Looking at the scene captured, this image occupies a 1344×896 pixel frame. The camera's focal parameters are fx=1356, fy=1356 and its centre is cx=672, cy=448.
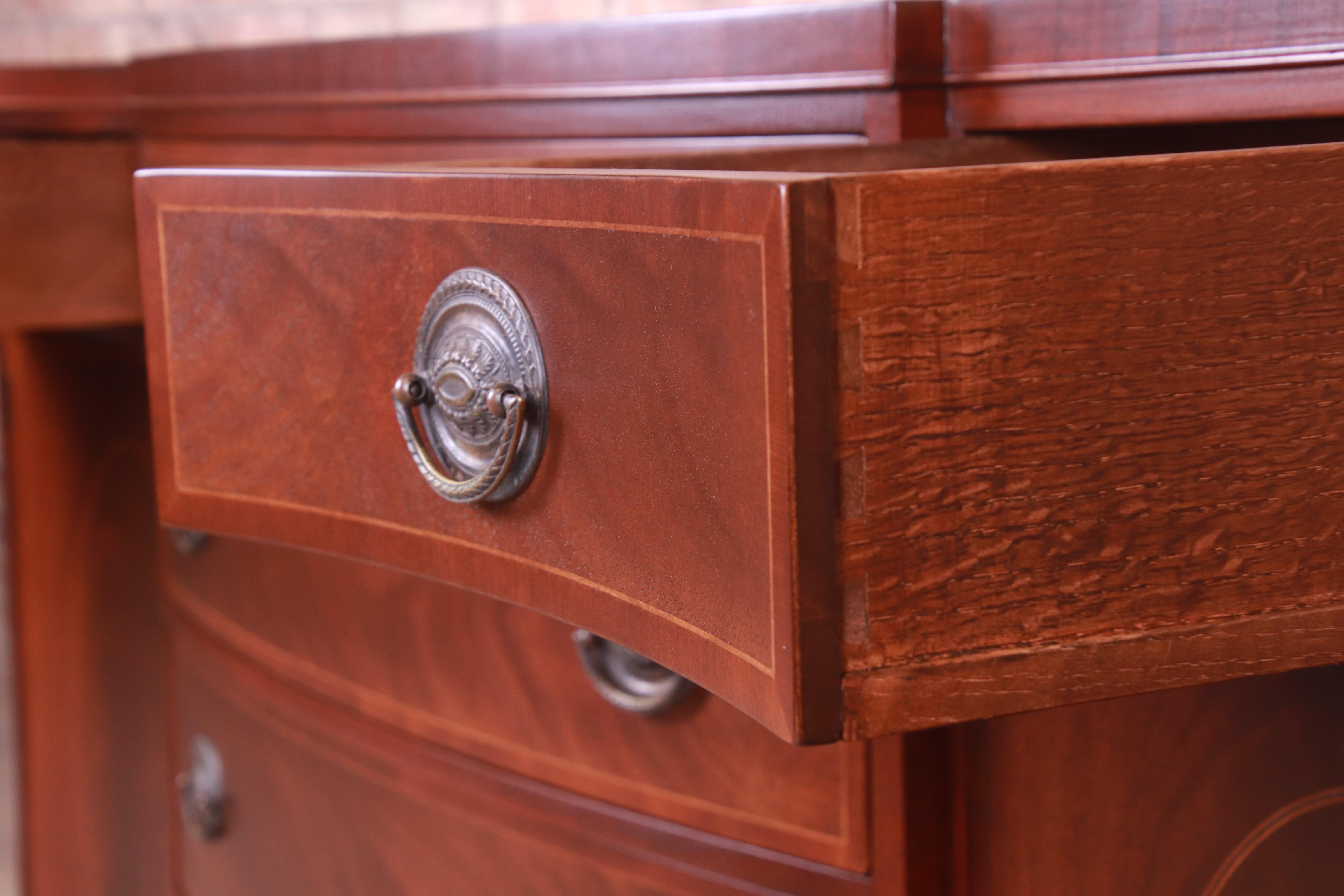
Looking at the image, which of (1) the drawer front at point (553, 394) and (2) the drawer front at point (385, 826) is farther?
(2) the drawer front at point (385, 826)

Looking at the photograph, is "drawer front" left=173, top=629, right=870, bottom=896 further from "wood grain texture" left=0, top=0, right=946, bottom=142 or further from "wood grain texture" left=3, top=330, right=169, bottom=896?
"wood grain texture" left=0, top=0, right=946, bottom=142

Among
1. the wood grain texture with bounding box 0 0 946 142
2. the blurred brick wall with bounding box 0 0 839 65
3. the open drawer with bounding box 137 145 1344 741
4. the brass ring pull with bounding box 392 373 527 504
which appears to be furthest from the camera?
the blurred brick wall with bounding box 0 0 839 65

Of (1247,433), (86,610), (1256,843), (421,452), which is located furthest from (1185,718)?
(86,610)

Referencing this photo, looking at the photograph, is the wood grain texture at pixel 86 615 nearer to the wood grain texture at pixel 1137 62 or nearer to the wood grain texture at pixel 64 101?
the wood grain texture at pixel 64 101

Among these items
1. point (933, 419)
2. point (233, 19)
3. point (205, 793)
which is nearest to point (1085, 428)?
point (933, 419)

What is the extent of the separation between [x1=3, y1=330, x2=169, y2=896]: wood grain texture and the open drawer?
0.73m

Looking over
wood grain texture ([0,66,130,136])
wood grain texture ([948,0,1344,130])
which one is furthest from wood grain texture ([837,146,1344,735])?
wood grain texture ([0,66,130,136])

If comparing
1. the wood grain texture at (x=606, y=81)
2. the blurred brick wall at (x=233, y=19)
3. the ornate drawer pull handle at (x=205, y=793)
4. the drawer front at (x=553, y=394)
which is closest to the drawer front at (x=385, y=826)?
the ornate drawer pull handle at (x=205, y=793)

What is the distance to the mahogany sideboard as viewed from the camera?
33 cm

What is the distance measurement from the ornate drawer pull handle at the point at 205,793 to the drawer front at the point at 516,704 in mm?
110

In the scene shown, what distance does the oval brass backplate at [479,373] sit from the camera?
44 centimetres

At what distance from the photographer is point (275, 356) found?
1.71 feet

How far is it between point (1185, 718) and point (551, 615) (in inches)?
9.7

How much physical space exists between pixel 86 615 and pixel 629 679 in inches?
25.7
